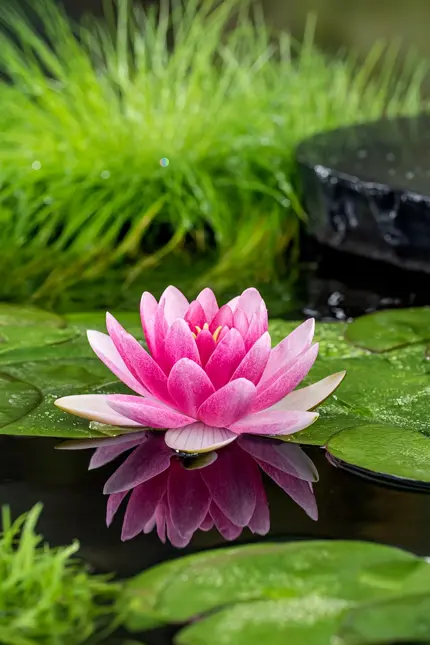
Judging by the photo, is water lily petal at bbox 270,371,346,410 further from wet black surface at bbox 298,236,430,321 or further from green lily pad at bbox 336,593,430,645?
wet black surface at bbox 298,236,430,321

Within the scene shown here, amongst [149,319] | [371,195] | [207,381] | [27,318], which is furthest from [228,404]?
[371,195]

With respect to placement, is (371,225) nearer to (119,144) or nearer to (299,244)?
(299,244)

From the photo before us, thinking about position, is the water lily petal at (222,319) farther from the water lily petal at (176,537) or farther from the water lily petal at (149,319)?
the water lily petal at (176,537)

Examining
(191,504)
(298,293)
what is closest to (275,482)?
(191,504)

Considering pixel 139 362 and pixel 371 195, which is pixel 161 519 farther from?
pixel 371 195

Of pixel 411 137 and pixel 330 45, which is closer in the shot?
pixel 411 137

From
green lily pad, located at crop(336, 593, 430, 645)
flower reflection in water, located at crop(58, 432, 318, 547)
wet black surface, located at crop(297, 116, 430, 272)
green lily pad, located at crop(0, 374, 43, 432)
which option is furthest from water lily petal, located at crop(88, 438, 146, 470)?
wet black surface, located at crop(297, 116, 430, 272)
